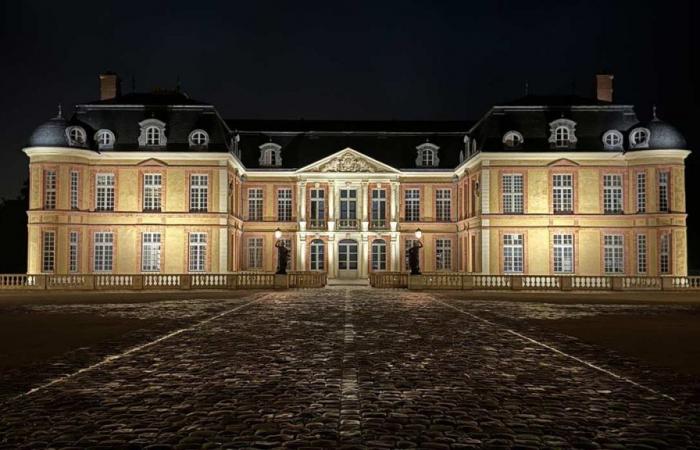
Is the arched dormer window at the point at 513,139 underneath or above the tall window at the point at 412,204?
above

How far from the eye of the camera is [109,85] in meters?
44.7

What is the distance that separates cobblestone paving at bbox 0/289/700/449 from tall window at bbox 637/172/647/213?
3011 cm

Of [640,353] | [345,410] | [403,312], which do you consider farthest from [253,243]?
[345,410]

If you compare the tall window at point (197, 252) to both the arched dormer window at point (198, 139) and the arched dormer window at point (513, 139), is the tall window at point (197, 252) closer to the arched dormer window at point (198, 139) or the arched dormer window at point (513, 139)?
the arched dormer window at point (198, 139)

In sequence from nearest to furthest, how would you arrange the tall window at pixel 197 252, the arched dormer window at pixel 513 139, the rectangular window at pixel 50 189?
the rectangular window at pixel 50 189, the arched dormer window at pixel 513 139, the tall window at pixel 197 252

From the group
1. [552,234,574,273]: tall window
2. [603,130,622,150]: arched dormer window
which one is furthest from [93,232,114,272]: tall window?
[603,130,622,150]: arched dormer window

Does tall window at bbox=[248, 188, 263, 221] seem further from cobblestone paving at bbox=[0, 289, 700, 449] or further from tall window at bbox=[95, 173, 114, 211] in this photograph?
cobblestone paving at bbox=[0, 289, 700, 449]

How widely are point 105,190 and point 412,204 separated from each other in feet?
65.9

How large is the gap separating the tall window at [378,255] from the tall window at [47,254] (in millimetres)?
19878

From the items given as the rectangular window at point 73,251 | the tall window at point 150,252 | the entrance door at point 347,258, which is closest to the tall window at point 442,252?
the entrance door at point 347,258

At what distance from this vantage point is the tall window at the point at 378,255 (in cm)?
4566

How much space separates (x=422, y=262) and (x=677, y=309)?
25.7 m

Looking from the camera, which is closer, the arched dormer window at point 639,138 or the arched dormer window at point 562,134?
the arched dormer window at point 639,138

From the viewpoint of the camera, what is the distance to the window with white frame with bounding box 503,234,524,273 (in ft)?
129
